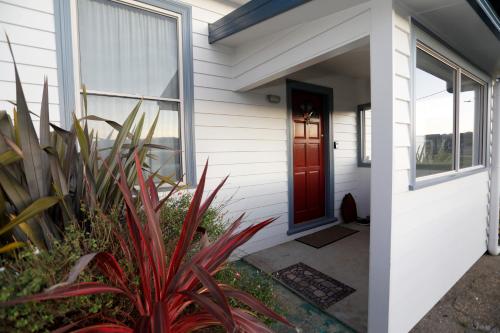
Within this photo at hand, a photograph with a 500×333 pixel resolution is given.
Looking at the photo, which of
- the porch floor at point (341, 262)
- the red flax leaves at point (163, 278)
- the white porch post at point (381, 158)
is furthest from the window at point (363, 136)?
the red flax leaves at point (163, 278)

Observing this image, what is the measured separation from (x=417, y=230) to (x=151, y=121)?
2537 millimetres

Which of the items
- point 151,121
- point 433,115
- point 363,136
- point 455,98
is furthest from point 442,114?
point 151,121

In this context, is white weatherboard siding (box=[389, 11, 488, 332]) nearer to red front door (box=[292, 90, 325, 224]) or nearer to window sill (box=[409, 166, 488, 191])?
window sill (box=[409, 166, 488, 191])

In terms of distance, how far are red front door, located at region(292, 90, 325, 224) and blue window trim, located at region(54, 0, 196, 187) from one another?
1678 millimetres

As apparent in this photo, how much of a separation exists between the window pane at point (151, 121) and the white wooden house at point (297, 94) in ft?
0.05

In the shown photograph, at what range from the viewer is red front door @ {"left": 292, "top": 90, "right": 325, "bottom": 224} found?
12.1ft

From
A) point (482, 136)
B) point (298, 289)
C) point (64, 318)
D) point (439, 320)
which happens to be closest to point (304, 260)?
point (298, 289)

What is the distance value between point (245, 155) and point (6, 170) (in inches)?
85.4

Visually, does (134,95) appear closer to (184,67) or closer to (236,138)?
(184,67)

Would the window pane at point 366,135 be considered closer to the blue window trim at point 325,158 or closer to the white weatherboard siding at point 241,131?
the blue window trim at point 325,158

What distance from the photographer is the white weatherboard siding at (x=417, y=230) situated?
61.8 inches

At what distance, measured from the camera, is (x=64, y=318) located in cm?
90

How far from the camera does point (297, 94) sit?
12.1 ft

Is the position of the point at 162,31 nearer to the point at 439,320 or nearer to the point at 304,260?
the point at 304,260
